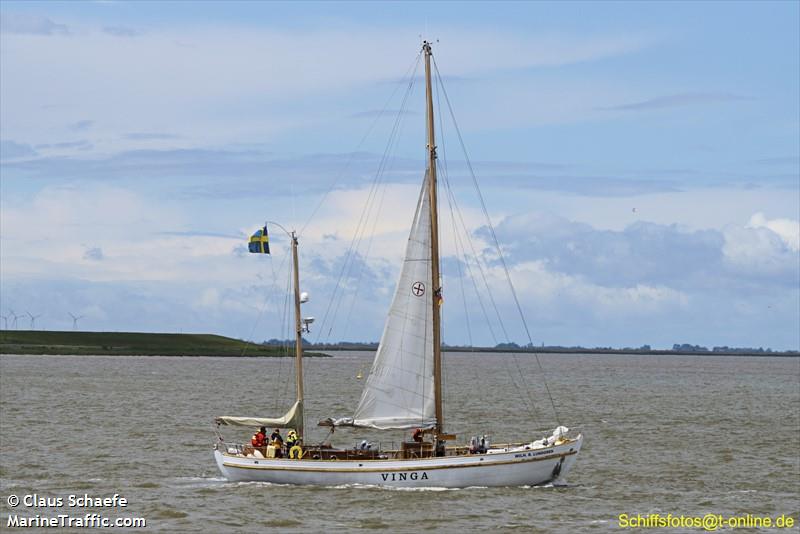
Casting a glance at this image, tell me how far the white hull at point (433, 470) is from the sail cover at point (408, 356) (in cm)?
208

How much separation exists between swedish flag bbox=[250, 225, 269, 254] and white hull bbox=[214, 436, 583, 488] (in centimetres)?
863

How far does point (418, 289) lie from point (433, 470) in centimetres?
706

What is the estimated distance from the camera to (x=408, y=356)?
45844 millimetres

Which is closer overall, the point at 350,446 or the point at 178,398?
the point at 350,446

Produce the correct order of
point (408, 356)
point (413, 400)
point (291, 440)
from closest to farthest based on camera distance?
point (413, 400) < point (408, 356) < point (291, 440)

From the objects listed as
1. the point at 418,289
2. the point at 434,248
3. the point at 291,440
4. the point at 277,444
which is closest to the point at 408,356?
the point at 418,289

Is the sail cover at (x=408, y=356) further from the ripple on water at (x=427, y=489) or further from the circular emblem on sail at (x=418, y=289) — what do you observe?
the ripple on water at (x=427, y=489)

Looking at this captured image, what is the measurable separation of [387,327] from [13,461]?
19202 mm

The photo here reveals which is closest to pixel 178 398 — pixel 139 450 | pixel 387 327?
pixel 139 450

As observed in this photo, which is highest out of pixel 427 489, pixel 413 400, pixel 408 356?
pixel 408 356

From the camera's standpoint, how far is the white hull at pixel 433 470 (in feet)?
144

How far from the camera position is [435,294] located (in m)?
Result: 46.2

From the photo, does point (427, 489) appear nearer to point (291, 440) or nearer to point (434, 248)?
point (291, 440)

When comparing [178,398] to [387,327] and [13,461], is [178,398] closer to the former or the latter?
[13,461]
